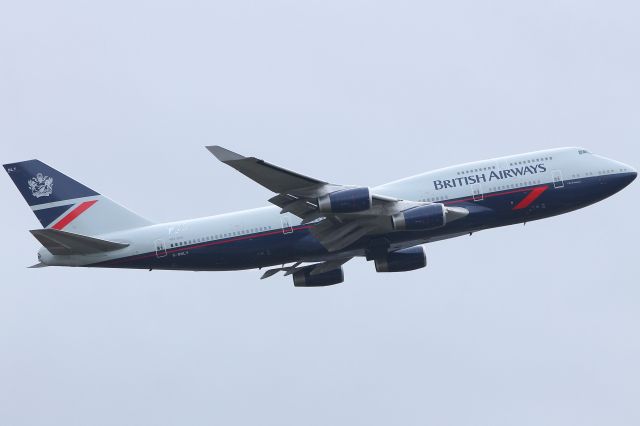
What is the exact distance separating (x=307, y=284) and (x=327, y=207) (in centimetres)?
1090

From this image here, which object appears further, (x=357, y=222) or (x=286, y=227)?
(x=286, y=227)

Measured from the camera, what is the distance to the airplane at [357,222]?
6062 centimetres

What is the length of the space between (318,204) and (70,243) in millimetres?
13601

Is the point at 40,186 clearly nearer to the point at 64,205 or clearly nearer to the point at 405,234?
the point at 64,205

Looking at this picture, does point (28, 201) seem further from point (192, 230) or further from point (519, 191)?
point (519, 191)

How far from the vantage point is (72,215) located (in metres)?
64.8

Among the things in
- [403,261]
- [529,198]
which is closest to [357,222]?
[403,261]

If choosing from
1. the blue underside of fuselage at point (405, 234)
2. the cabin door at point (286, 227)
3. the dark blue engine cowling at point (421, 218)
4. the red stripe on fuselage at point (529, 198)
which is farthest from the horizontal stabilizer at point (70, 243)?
the red stripe on fuselage at point (529, 198)

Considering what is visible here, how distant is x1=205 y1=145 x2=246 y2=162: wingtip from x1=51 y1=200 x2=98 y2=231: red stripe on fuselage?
13.8 metres

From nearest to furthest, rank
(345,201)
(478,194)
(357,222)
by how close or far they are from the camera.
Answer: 1. (345,201)
2. (357,222)
3. (478,194)

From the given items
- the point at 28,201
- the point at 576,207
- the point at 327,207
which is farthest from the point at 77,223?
the point at 576,207

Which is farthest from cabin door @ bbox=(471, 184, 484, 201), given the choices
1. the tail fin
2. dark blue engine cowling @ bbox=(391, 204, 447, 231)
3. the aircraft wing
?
the tail fin

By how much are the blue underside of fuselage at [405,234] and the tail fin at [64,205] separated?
8.81 feet

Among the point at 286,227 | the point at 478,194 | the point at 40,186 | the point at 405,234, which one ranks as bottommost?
the point at 405,234
